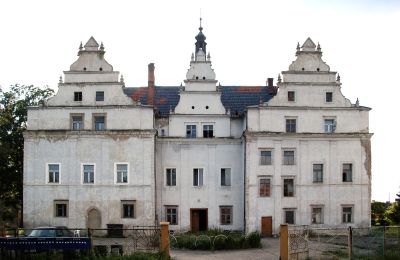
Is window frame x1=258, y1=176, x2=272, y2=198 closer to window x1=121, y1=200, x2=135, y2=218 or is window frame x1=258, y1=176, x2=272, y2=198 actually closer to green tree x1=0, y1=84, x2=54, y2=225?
window x1=121, y1=200, x2=135, y2=218

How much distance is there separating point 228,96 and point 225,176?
599cm

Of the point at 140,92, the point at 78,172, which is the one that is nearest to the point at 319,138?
the point at 140,92

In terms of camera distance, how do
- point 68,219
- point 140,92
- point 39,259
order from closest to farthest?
point 39,259 < point 68,219 < point 140,92

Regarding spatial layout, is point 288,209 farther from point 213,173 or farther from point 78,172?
point 78,172

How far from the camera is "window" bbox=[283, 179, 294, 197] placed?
3788cm

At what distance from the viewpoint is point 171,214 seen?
38.9 m

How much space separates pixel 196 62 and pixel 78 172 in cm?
1065

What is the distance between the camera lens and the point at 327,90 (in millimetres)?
38469

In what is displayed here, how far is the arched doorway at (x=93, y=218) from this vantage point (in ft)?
121

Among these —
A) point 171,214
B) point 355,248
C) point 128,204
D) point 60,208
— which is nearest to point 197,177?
point 171,214

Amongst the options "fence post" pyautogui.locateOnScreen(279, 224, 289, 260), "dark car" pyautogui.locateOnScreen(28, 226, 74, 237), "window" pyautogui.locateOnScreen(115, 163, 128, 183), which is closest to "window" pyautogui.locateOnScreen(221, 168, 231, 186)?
"window" pyautogui.locateOnScreen(115, 163, 128, 183)

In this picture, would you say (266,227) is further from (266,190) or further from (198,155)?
(198,155)

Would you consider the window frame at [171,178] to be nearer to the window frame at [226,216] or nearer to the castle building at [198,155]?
the castle building at [198,155]

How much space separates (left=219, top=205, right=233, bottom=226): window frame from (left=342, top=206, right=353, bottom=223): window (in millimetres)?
7388
